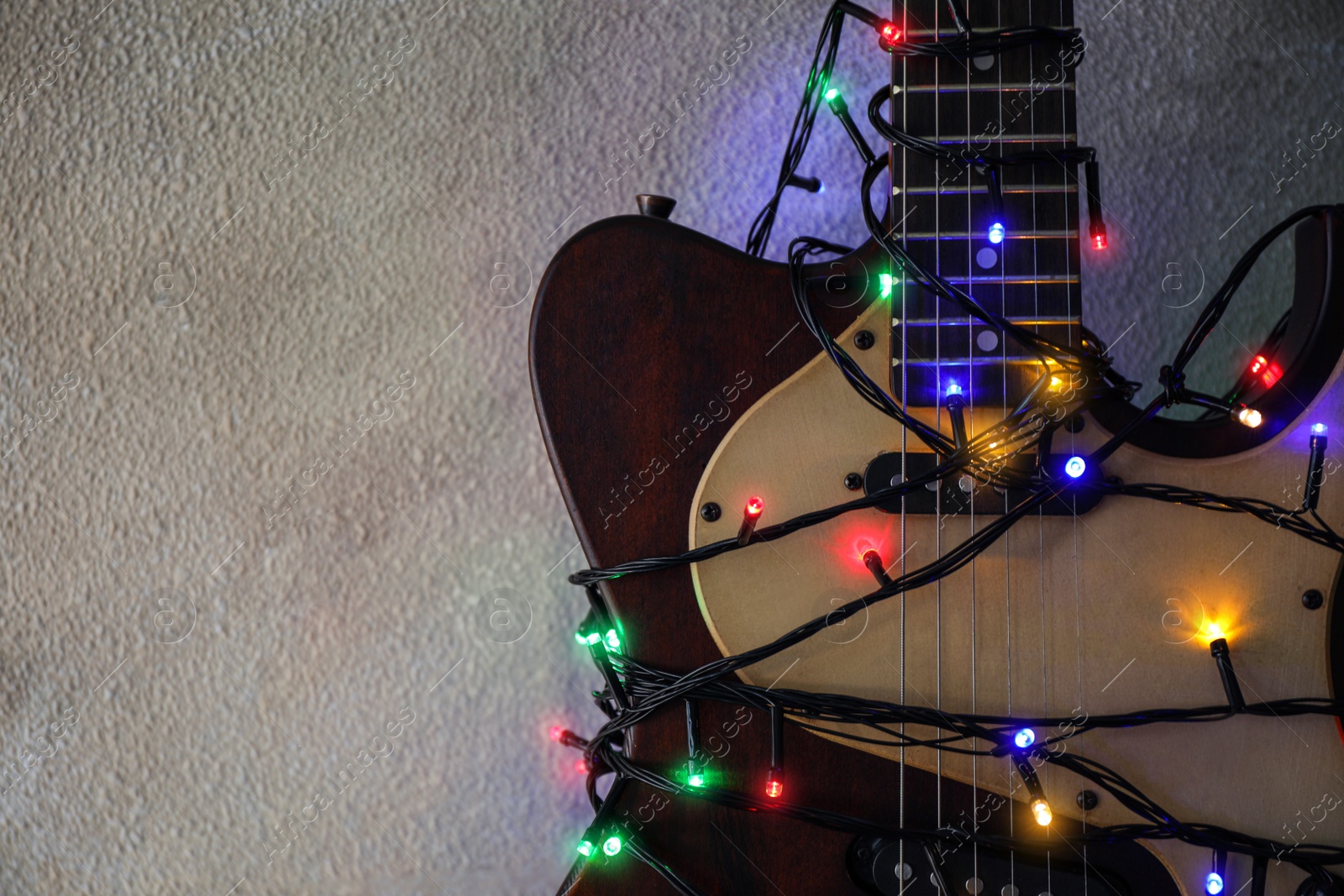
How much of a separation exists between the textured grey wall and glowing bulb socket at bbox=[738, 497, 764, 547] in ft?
1.04

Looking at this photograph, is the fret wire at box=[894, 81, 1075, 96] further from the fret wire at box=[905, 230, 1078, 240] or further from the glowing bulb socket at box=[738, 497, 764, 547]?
the glowing bulb socket at box=[738, 497, 764, 547]

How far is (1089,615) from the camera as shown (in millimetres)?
654

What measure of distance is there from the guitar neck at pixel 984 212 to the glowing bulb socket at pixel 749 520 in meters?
0.13

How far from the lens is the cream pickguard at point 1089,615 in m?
0.64

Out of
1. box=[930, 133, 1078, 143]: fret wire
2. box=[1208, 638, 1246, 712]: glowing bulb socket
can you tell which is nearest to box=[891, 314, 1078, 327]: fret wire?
box=[930, 133, 1078, 143]: fret wire

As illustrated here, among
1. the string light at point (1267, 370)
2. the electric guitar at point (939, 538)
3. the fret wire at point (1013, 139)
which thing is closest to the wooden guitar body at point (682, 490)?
the electric guitar at point (939, 538)

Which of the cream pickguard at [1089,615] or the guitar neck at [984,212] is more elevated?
the guitar neck at [984,212]

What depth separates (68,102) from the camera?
922 millimetres

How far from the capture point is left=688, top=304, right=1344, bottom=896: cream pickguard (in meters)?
0.64

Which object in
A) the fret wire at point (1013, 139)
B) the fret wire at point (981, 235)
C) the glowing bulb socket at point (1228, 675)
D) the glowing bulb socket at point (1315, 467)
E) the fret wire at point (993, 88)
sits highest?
the fret wire at point (993, 88)

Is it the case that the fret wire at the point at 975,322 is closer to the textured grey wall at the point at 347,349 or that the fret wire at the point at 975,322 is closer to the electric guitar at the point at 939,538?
the electric guitar at the point at 939,538

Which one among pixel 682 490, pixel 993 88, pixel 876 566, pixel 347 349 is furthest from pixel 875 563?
pixel 347 349

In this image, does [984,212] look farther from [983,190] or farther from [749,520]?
[749,520]

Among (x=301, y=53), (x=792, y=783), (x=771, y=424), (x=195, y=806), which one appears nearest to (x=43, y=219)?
(x=301, y=53)
